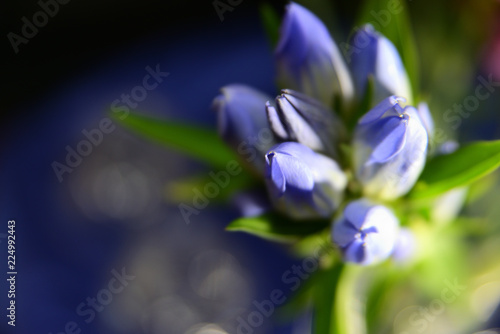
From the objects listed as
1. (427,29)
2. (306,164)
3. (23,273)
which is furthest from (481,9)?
(23,273)

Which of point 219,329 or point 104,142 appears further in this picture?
point 104,142

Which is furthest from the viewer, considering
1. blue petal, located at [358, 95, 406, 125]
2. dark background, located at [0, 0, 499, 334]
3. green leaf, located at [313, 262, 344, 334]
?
dark background, located at [0, 0, 499, 334]

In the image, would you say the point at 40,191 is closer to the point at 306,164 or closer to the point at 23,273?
the point at 23,273

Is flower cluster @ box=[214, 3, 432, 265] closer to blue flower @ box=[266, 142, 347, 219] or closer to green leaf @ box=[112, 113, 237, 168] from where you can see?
blue flower @ box=[266, 142, 347, 219]

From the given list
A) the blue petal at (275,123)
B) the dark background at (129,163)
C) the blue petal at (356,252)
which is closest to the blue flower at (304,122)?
the blue petal at (275,123)

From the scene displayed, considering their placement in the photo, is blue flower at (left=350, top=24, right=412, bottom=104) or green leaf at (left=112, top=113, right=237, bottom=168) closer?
blue flower at (left=350, top=24, right=412, bottom=104)

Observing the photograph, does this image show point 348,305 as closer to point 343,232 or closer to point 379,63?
point 343,232

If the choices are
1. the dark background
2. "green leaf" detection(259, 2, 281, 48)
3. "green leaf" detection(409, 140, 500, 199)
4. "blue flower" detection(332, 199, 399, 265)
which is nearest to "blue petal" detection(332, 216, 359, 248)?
"blue flower" detection(332, 199, 399, 265)
